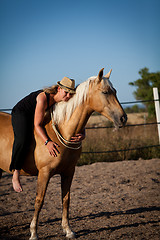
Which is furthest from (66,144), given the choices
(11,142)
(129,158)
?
(129,158)

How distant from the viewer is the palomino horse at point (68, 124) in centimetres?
232

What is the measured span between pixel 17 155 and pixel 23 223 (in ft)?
4.66

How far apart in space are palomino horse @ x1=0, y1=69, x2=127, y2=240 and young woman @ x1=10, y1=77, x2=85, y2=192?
8 cm

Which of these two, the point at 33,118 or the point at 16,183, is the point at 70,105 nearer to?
the point at 33,118

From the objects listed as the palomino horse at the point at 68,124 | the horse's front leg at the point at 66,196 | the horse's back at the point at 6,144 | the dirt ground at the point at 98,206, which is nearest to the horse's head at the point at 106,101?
the palomino horse at the point at 68,124

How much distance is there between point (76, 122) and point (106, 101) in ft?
1.44

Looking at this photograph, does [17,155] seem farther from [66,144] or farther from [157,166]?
[157,166]

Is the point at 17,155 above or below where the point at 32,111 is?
below

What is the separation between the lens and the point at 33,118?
2.68m

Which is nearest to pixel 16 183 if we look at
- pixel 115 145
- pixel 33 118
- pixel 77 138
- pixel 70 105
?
pixel 33 118

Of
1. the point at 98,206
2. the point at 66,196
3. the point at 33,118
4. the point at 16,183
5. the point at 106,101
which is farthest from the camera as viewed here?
the point at 98,206

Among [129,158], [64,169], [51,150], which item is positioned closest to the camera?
[51,150]

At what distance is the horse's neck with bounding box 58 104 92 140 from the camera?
2461 mm

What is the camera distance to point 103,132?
848 cm
